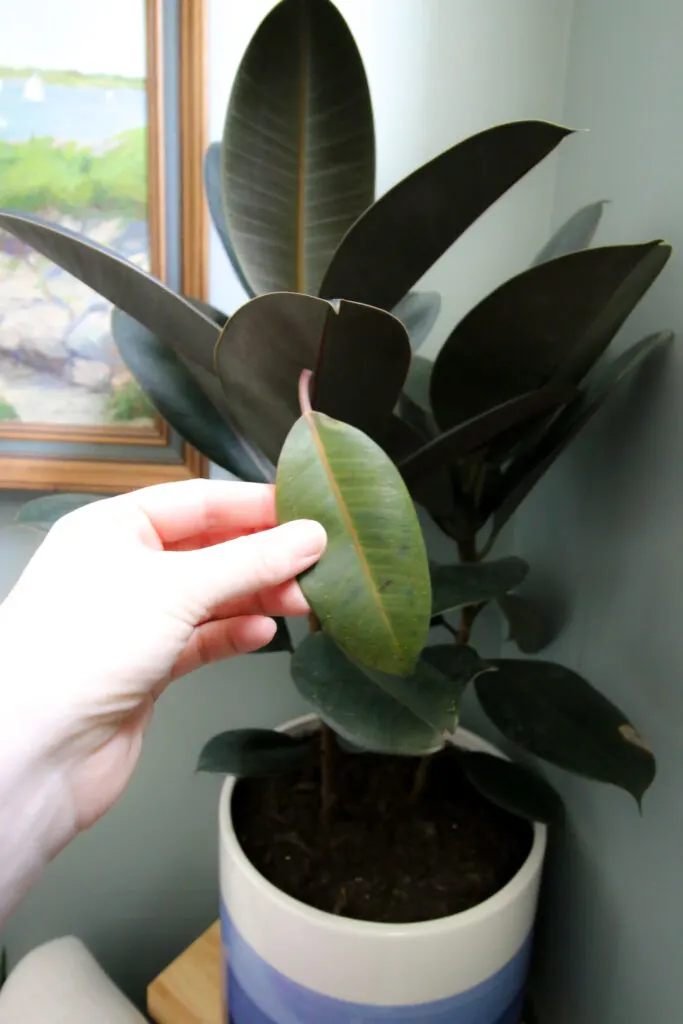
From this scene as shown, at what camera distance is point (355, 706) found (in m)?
0.50

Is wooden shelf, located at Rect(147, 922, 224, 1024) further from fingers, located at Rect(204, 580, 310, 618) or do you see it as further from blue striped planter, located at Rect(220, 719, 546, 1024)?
fingers, located at Rect(204, 580, 310, 618)

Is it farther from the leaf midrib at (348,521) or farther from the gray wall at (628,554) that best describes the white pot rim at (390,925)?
the leaf midrib at (348,521)

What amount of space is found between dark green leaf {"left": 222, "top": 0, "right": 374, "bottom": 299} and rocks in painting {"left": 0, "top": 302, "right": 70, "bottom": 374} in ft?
1.40

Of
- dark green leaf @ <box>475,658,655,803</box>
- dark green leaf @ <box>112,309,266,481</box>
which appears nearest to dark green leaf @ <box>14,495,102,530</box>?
dark green leaf @ <box>112,309,266,481</box>

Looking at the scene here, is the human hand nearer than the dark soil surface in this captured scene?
Yes

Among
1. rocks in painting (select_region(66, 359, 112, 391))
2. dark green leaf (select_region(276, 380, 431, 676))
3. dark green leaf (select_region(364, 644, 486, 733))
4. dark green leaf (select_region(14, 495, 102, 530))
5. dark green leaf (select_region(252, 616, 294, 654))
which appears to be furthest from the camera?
rocks in painting (select_region(66, 359, 112, 391))

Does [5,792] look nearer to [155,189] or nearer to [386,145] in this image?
[155,189]

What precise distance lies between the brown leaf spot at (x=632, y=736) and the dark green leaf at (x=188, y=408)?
1.22 feet

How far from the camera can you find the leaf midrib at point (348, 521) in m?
0.36

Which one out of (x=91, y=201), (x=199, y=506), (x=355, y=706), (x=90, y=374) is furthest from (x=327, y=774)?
(x=91, y=201)

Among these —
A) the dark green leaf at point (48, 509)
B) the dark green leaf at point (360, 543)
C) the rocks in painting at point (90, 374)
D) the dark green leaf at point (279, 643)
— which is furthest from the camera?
the rocks in painting at point (90, 374)

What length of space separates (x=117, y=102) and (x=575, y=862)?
38.3 inches

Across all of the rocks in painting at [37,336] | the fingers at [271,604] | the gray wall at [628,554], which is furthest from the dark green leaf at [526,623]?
the rocks in painting at [37,336]

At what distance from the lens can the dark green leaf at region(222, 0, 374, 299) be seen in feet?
1.46
